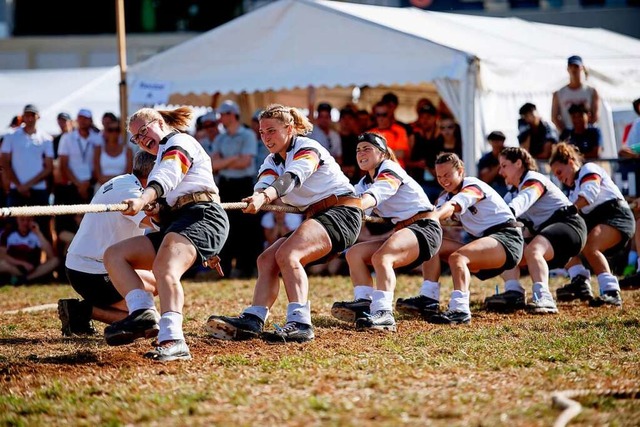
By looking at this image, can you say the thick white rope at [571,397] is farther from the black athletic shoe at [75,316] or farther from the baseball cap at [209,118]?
the baseball cap at [209,118]

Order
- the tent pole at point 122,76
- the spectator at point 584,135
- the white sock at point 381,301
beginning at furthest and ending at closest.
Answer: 1. the tent pole at point 122,76
2. the spectator at point 584,135
3. the white sock at point 381,301

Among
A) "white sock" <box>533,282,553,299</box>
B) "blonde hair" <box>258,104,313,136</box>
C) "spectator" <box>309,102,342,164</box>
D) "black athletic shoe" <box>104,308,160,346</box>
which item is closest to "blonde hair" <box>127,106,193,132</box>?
"blonde hair" <box>258,104,313,136</box>

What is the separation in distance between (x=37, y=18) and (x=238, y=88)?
1714cm

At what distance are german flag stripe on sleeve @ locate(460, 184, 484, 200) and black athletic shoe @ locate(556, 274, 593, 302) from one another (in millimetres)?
1880

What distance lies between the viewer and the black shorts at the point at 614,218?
10.9 meters

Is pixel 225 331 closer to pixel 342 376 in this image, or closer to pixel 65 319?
pixel 65 319

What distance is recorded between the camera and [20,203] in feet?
49.0

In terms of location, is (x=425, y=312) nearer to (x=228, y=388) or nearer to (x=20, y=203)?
(x=228, y=388)

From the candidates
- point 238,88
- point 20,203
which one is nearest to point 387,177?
point 238,88

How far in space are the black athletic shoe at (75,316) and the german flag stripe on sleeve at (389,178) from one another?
242 cm

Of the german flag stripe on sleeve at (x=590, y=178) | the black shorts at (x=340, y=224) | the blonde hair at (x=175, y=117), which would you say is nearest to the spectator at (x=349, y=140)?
A: the german flag stripe on sleeve at (x=590, y=178)

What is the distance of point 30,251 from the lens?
14.7 m

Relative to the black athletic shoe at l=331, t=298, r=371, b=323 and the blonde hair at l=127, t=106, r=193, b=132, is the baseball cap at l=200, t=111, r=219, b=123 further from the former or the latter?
the blonde hair at l=127, t=106, r=193, b=132

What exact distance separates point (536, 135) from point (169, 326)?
7.61 metres
